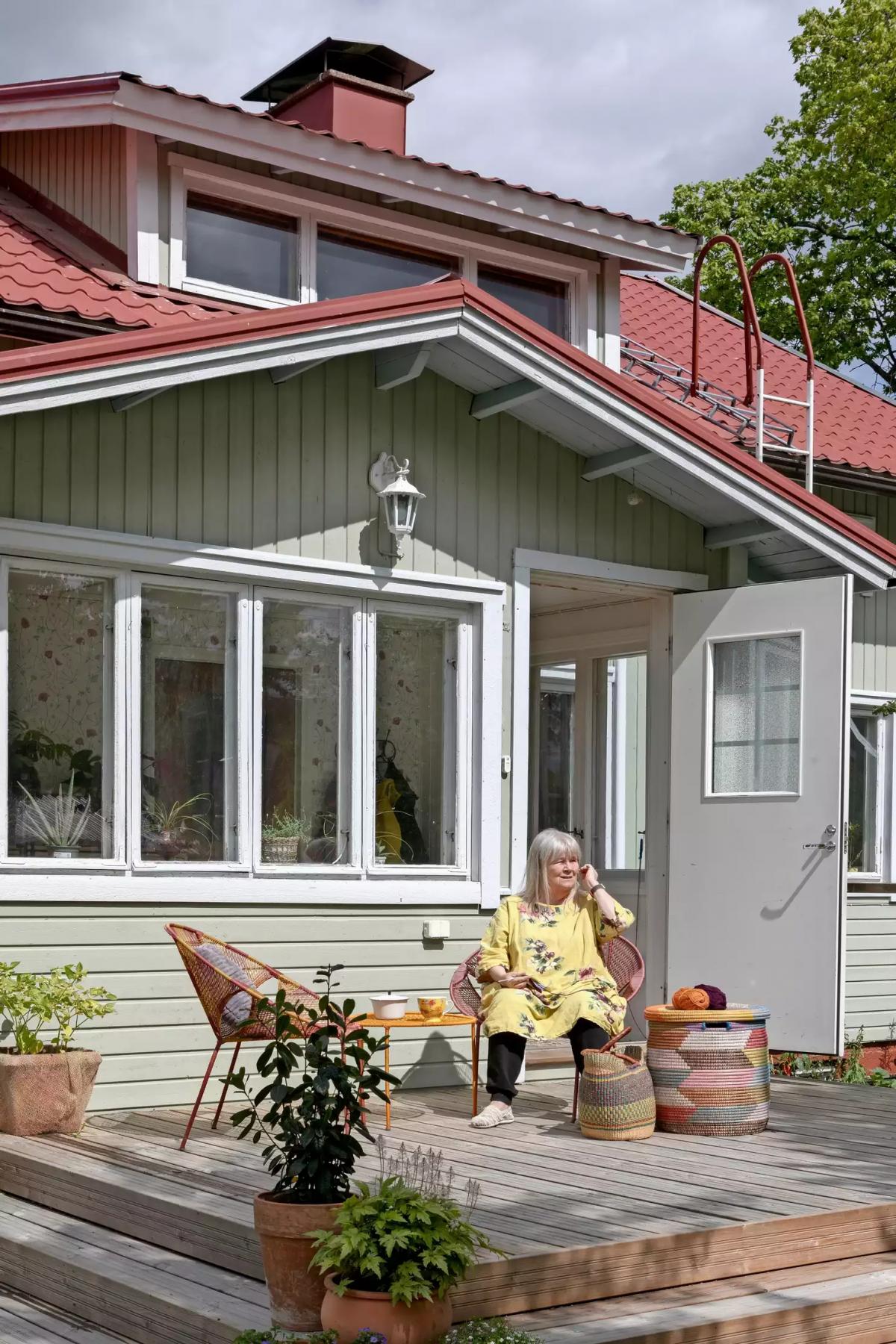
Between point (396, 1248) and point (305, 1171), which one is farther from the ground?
point (305, 1171)

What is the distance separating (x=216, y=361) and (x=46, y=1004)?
99.1 inches

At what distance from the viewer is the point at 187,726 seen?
6.85 m

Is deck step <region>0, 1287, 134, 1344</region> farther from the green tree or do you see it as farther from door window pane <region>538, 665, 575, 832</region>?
the green tree

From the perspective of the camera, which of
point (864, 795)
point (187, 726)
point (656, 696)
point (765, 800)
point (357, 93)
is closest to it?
point (187, 726)

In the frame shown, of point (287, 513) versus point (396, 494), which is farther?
point (396, 494)

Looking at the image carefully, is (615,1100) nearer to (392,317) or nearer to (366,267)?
(392,317)

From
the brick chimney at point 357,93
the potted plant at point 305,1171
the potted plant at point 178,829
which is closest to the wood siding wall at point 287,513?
the potted plant at point 178,829

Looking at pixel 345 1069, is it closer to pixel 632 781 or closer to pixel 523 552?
pixel 523 552

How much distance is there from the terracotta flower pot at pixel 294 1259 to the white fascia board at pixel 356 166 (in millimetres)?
5858

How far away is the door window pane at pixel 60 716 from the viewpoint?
251 inches

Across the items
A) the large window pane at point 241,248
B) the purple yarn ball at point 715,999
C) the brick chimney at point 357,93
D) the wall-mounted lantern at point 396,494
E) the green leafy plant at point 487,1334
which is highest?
the brick chimney at point 357,93

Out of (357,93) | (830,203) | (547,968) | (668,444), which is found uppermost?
(830,203)

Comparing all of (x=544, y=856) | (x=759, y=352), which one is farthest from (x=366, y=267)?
(x=544, y=856)

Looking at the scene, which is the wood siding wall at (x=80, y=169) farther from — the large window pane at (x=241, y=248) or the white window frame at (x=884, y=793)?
the white window frame at (x=884, y=793)
